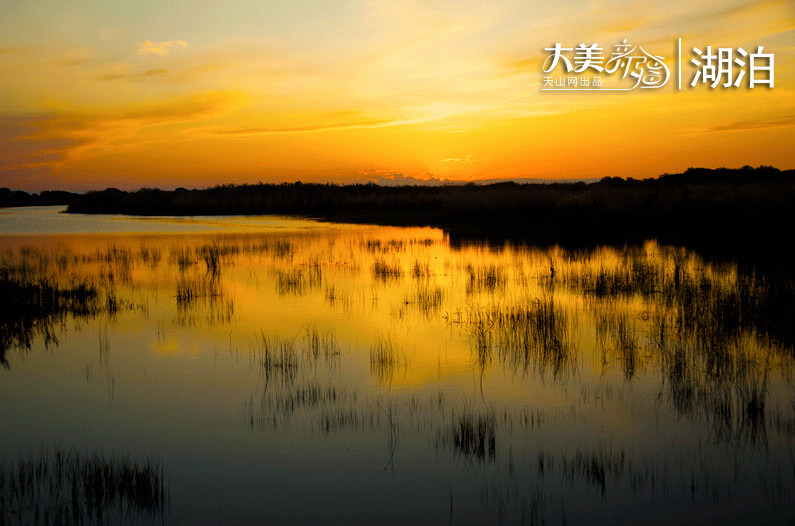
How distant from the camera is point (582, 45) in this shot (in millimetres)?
18438

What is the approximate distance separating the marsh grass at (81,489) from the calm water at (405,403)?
2cm

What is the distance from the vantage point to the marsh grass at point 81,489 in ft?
13.7

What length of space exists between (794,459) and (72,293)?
12511 mm

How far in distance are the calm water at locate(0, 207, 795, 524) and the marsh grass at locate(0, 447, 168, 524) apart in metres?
0.02

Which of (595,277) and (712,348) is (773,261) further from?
(712,348)

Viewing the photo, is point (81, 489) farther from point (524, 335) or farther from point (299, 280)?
point (299, 280)

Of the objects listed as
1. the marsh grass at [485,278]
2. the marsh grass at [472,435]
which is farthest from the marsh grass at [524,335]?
the marsh grass at [485,278]

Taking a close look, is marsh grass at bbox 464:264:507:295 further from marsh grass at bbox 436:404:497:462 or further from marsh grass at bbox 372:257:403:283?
marsh grass at bbox 436:404:497:462

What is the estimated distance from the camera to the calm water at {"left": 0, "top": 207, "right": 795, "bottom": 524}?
14.4 feet

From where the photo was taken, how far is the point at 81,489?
449 cm

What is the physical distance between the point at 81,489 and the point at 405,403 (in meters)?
2.93

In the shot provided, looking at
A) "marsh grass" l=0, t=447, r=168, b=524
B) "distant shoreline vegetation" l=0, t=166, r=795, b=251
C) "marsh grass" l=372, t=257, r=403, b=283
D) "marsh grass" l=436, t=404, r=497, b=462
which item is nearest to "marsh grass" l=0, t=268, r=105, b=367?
"marsh grass" l=0, t=447, r=168, b=524

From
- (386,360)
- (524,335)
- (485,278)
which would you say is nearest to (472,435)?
(386,360)

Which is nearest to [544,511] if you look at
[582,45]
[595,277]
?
[595,277]
